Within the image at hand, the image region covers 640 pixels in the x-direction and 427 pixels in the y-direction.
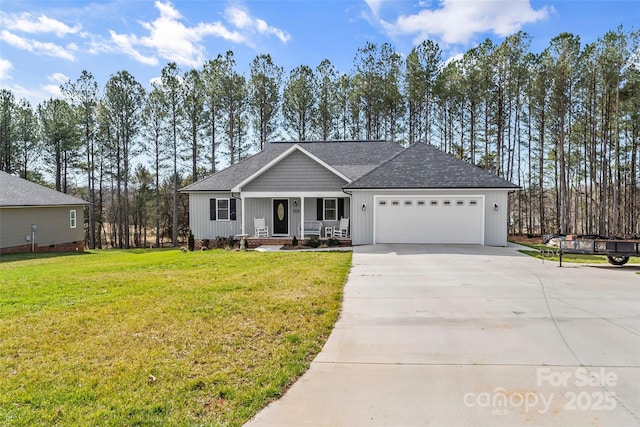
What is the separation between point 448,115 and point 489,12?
16.9m

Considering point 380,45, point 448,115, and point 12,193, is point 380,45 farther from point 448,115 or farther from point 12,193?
point 12,193

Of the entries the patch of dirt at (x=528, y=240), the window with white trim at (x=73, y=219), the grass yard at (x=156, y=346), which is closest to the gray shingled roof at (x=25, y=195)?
the window with white trim at (x=73, y=219)

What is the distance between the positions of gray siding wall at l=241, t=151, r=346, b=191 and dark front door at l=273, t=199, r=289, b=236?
4.66ft

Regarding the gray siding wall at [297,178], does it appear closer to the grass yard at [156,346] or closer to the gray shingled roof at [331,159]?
the gray shingled roof at [331,159]

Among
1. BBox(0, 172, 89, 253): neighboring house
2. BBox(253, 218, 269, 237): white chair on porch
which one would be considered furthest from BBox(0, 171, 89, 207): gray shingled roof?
BBox(253, 218, 269, 237): white chair on porch

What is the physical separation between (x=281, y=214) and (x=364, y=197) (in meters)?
4.69

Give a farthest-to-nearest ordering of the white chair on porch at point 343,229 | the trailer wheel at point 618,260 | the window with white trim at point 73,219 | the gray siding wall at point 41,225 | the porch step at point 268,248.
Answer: the window with white trim at point 73,219
the gray siding wall at point 41,225
the white chair on porch at point 343,229
the porch step at point 268,248
the trailer wheel at point 618,260

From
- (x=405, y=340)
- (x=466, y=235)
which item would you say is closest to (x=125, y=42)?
(x=405, y=340)

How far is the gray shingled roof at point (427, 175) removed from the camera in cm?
1488

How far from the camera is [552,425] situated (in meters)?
2.80

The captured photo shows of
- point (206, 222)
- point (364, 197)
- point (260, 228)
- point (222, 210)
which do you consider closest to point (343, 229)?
point (364, 197)

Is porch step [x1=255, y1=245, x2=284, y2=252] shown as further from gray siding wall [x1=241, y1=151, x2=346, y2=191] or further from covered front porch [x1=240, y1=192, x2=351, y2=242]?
gray siding wall [x1=241, y1=151, x2=346, y2=191]

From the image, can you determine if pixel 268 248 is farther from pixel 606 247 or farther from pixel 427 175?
pixel 606 247

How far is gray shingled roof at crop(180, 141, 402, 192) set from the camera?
58.7 ft
